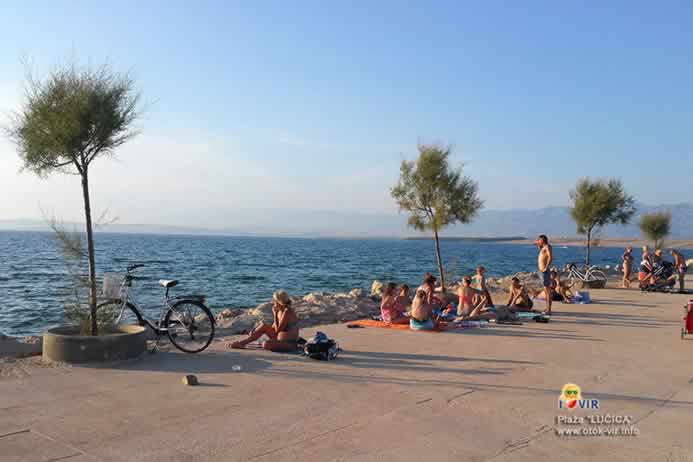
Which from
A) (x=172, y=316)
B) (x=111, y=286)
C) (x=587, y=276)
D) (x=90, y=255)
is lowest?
(x=587, y=276)

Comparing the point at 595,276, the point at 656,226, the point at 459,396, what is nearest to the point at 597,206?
the point at 595,276

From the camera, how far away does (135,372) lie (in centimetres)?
713

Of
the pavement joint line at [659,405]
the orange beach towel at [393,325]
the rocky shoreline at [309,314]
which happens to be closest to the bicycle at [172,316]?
the rocky shoreline at [309,314]

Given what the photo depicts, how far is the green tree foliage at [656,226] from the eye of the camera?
1542 inches

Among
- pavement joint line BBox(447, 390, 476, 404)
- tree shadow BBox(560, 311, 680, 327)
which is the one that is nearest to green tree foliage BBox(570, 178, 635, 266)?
tree shadow BBox(560, 311, 680, 327)

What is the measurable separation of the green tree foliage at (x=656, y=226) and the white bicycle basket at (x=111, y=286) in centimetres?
3895

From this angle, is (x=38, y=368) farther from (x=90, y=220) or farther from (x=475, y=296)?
(x=475, y=296)

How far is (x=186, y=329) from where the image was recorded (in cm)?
833

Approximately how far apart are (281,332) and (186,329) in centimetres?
139

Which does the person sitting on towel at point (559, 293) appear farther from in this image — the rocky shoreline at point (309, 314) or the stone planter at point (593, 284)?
the stone planter at point (593, 284)

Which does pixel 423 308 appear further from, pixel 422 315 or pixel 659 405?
pixel 659 405

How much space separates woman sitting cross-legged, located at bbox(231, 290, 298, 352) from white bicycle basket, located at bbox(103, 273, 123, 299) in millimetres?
1853

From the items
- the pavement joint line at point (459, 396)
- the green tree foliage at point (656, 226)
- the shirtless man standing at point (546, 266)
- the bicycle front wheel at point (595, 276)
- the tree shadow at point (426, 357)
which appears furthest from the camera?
the green tree foliage at point (656, 226)

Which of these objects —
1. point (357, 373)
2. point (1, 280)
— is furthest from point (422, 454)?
point (1, 280)
